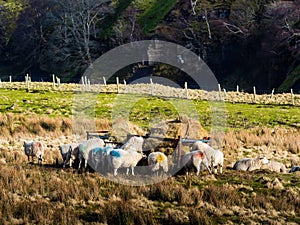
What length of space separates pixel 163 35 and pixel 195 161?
53946mm

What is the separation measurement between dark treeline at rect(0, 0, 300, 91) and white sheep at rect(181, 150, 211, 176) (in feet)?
121

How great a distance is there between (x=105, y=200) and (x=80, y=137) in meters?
11.9

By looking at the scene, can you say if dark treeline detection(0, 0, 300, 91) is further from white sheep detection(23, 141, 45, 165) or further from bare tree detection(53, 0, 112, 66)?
white sheep detection(23, 141, 45, 165)

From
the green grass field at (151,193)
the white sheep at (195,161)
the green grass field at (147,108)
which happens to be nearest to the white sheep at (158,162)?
the white sheep at (195,161)

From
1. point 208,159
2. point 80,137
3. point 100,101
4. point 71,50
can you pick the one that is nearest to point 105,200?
point 208,159

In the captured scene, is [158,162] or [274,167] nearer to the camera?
[158,162]

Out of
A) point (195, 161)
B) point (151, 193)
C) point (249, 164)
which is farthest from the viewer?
point (249, 164)

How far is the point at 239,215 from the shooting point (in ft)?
41.5

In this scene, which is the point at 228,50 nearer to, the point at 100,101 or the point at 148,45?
the point at 148,45

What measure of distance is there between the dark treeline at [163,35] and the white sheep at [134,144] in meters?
35.6

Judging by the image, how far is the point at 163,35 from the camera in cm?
6919

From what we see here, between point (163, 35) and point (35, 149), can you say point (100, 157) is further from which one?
point (163, 35)

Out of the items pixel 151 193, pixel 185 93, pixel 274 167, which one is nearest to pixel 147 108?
pixel 185 93

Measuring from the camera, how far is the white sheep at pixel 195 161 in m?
16.7
